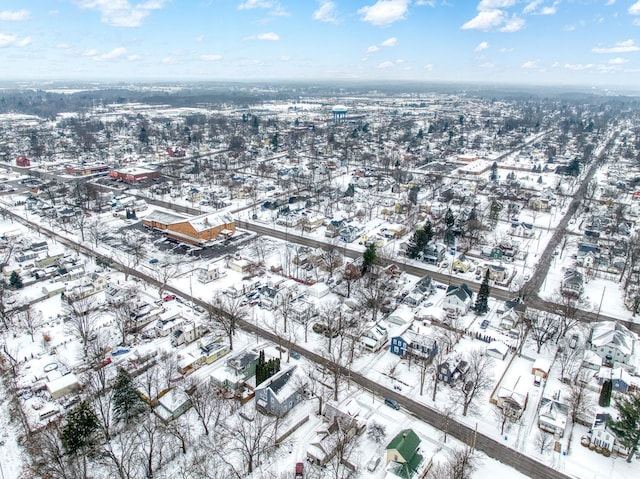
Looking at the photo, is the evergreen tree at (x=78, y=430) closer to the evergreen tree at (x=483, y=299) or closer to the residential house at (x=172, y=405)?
the residential house at (x=172, y=405)

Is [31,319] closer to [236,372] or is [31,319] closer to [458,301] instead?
[236,372]

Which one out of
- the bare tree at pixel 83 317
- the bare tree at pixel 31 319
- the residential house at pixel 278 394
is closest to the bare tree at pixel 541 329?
the residential house at pixel 278 394

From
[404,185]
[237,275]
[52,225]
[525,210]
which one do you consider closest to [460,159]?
[404,185]

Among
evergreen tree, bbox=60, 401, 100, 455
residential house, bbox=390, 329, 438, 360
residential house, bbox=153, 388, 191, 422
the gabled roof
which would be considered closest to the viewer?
evergreen tree, bbox=60, 401, 100, 455

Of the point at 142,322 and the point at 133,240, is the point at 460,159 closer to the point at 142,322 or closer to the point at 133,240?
the point at 133,240

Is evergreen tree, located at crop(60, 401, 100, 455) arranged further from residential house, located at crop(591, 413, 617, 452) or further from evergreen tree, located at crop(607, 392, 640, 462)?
evergreen tree, located at crop(607, 392, 640, 462)

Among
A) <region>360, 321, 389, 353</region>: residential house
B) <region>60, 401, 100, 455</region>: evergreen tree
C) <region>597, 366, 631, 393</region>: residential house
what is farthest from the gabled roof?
<region>60, 401, 100, 455</region>: evergreen tree

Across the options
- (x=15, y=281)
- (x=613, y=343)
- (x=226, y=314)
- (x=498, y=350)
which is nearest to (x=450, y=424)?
(x=498, y=350)
